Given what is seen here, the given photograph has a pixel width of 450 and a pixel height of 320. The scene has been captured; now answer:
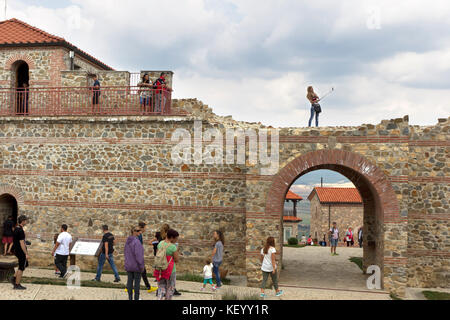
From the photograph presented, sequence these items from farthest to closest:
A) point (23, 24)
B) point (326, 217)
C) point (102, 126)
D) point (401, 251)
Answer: point (326, 217)
point (23, 24)
point (102, 126)
point (401, 251)

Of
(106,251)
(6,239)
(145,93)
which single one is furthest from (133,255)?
(6,239)

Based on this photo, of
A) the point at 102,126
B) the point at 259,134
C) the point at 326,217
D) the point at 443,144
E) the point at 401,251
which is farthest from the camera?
the point at 326,217

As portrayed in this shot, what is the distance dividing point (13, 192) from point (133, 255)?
871 centimetres

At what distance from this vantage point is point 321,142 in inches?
496

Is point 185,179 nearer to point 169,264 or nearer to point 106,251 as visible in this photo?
point 106,251

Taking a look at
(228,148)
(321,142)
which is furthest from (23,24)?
(321,142)

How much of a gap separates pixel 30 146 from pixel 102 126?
2881 millimetres

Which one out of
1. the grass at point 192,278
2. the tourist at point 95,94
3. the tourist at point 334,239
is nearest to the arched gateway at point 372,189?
the grass at point 192,278

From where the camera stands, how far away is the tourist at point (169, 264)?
27.8 feet

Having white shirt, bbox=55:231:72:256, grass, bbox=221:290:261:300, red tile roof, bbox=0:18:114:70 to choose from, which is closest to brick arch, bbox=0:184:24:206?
white shirt, bbox=55:231:72:256

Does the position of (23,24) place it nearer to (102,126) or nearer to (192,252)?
(102,126)

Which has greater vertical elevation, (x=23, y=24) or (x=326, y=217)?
(x=23, y=24)

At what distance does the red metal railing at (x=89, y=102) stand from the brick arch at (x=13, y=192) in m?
2.71

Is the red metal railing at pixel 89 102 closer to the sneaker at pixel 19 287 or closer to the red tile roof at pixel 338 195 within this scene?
the sneaker at pixel 19 287
